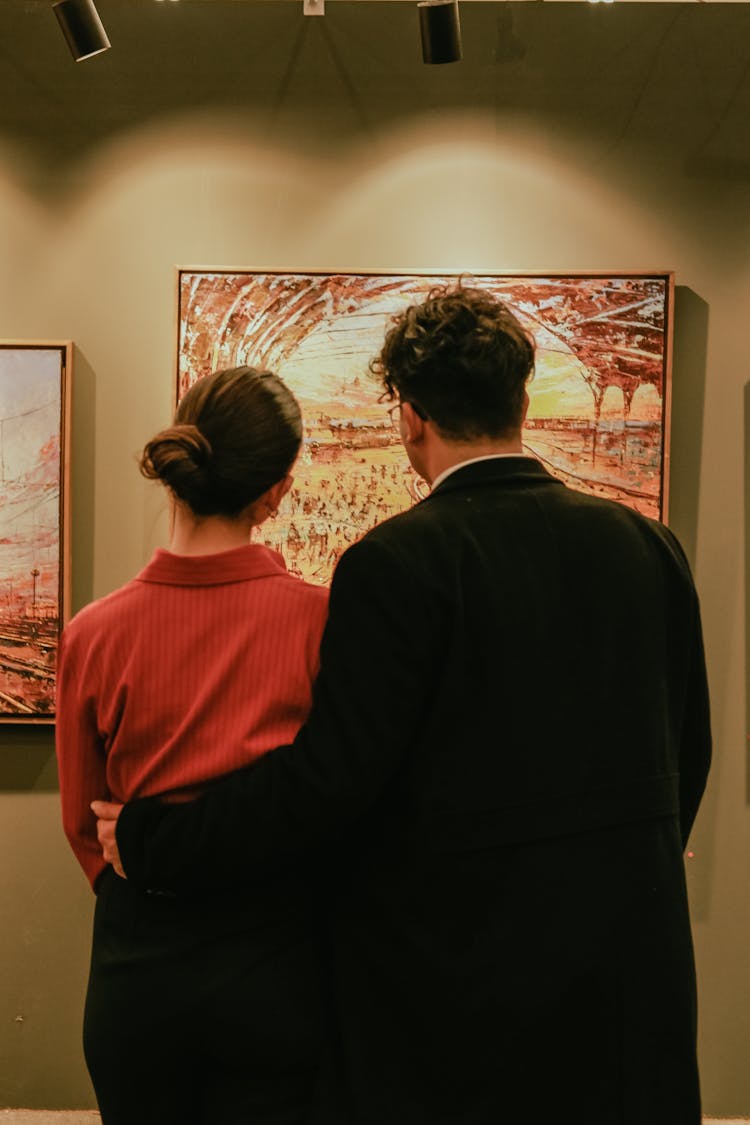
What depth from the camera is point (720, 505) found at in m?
2.54

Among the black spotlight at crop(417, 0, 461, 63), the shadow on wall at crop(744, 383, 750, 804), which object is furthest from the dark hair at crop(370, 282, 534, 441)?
the shadow on wall at crop(744, 383, 750, 804)

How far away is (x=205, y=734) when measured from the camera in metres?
1.28

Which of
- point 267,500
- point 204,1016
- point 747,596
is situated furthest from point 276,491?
point 747,596

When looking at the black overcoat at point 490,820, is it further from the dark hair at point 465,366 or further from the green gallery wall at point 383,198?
the green gallery wall at point 383,198

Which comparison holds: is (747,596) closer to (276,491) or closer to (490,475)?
(490,475)

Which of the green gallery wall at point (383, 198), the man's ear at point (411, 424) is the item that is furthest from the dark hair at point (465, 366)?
the green gallery wall at point (383, 198)

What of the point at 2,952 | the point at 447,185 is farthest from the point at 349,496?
the point at 2,952

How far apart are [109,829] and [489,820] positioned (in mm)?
521

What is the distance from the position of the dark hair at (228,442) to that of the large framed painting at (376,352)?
1.14m

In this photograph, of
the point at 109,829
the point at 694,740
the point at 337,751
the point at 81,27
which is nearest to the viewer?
the point at 337,751

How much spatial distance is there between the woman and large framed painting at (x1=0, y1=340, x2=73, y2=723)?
1.23m

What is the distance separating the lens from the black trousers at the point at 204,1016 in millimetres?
1243

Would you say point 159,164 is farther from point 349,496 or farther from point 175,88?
point 349,496

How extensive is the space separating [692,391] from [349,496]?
944 millimetres
